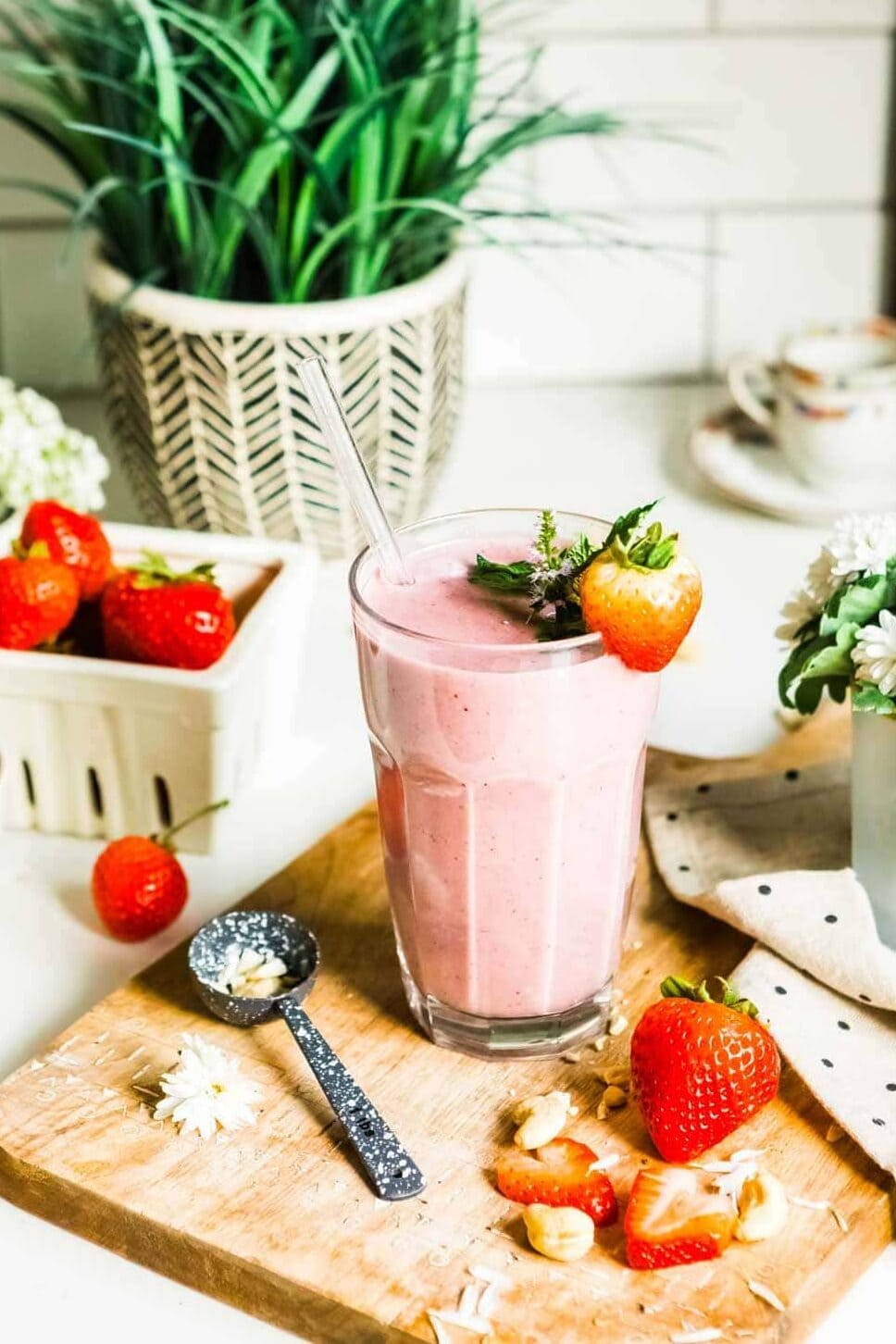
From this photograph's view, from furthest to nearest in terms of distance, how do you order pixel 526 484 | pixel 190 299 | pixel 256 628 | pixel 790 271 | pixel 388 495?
pixel 790 271 < pixel 526 484 < pixel 388 495 < pixel 190 299 < pixel 256 628

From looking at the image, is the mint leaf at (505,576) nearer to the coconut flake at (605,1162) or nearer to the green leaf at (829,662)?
the green leaf at (829,662)

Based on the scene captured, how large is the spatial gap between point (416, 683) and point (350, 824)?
0.32 meters

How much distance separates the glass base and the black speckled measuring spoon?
0.24 ft

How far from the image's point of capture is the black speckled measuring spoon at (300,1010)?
0.85 metres

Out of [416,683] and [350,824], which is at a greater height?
[416,683]

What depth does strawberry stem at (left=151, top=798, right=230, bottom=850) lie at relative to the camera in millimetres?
1114

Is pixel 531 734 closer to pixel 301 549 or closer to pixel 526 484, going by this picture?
pixel 301 549

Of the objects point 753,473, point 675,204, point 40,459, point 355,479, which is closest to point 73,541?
point 40,459

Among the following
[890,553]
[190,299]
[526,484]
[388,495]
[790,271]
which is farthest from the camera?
[790,271]

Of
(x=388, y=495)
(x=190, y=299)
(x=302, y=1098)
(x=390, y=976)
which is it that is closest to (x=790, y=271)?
(x=388, y=495)

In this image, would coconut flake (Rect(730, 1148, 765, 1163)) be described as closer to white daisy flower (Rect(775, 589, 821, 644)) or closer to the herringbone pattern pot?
white daisy flower (Rect(775, 589, 821, 644))

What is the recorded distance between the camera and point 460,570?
0.94 m

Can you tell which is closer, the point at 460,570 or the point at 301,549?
the point at 460,570

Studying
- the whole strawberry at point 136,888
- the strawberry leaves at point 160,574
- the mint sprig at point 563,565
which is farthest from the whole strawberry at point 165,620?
the mint sprig at point 563,565
